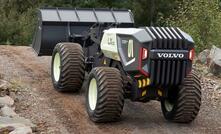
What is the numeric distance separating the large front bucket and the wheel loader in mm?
1233

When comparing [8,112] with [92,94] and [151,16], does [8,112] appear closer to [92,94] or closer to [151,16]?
[92,94]

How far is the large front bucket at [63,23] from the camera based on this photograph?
1158 centimetres

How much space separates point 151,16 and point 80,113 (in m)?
41.1

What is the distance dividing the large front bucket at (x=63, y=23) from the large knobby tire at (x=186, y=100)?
3.08 metres

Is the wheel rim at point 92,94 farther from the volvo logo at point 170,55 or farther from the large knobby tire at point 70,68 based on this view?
the volvo logo at point 170,55

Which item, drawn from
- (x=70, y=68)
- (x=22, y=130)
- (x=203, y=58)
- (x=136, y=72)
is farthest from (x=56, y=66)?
(x=203, y=58)

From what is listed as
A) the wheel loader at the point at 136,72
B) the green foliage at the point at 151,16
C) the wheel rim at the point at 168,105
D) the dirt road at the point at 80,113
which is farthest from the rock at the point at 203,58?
the wheel rim at the point at 168,105

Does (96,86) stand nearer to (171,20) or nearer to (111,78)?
(111,78)

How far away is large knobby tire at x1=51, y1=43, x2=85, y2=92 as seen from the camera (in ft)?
32.9

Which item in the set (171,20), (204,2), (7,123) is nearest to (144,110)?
(7,123)

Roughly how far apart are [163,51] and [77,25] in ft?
13.7

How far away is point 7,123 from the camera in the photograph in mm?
7953

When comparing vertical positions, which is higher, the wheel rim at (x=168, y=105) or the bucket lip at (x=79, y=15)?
the bucket lip at (x=79, y=15)

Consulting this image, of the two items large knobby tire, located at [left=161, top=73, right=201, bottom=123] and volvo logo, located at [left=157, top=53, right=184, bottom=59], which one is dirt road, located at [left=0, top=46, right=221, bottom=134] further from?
volvo logo, located at [left=157, top=53, right=184, bottom=59]
